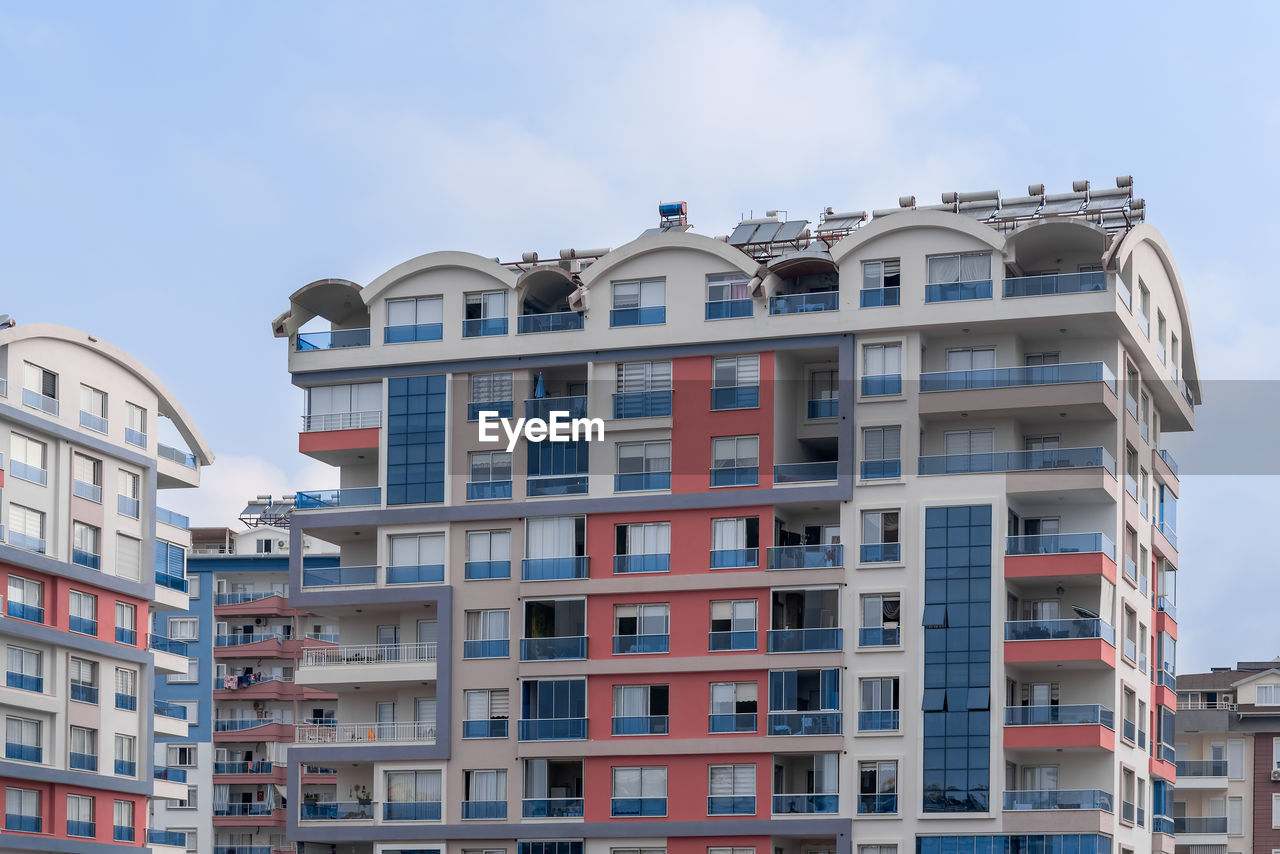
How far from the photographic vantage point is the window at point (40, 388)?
86.0m

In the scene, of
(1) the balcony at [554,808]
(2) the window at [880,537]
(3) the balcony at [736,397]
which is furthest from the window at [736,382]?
(1) the balcony at [554,808]

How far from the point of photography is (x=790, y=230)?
8544cm

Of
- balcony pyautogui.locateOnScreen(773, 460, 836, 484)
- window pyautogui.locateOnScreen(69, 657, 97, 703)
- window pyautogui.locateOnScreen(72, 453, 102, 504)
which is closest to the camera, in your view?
balcony pyautogui.locateOnScreen(773, 460, 836, 484)

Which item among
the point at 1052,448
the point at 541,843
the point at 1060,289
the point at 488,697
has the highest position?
the point at 1060,289

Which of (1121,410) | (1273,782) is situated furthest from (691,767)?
(1273,782)

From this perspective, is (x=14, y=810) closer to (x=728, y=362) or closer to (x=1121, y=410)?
(x=728, y=362)

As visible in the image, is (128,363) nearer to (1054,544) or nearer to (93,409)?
(93,409)

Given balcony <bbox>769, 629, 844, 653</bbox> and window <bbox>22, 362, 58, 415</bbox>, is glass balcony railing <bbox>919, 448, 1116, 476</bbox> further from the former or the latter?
window <bbox>22, 362, 58, 415</bbox>

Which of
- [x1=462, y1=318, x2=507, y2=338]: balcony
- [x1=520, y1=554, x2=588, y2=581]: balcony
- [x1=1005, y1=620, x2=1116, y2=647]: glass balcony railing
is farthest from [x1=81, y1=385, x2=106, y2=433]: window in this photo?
[x1=1005, y1=620, x2=1116, y2=647]: glass balcony railing

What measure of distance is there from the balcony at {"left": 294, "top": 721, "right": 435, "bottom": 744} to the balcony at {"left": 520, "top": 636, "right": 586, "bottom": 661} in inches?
188

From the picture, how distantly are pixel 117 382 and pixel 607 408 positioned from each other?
2310cm

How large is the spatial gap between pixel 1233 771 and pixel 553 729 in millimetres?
54208

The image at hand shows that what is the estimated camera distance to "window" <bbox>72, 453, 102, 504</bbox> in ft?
290

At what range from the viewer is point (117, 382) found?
301 ft
